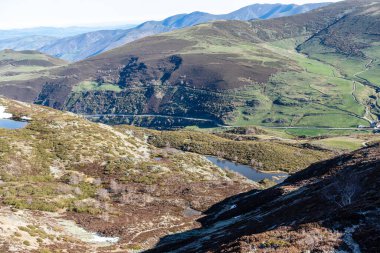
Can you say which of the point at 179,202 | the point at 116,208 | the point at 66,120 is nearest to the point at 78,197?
the point at 116,208

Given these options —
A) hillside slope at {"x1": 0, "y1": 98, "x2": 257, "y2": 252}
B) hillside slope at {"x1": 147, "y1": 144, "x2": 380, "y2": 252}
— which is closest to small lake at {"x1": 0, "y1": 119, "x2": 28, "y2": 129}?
hillside slope at {"x1": 0, "y1": 98, "x2": 257, "y2": 252}

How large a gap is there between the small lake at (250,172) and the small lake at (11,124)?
275 ft

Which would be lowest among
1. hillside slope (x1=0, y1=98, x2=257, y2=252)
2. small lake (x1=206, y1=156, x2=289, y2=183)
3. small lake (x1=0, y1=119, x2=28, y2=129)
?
small lake (x1=206, y1=156, x2=289, y2=183)

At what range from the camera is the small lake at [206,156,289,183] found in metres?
140

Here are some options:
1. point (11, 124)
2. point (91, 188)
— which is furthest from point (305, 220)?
point (11, 124)

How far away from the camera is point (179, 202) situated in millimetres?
65812

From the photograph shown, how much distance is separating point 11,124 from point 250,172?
94.2 m

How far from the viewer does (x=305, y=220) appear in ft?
112

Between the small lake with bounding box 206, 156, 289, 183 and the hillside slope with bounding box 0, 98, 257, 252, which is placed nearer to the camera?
the hillside slope with bounding box 0, 98, 257, 252

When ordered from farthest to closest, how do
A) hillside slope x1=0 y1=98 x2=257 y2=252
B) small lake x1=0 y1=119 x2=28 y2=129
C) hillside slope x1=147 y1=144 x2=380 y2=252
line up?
small lake x1=0 y1=119 x2=28 y2=129
hillside slope x1=0 y1=98 x2=257 y2=252
hillside slope x1=147 y1=144 x2=380 y2=252

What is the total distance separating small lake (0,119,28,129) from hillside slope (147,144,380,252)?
172ft

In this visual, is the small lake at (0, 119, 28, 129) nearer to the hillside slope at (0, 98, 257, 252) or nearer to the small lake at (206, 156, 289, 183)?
the hillside slope at (0, 98, 257, 252)

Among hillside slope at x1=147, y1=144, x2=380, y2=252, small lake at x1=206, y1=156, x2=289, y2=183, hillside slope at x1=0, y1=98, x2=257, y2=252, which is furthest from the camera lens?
small lake at x1=206, y1=156, x2=289, y2=183

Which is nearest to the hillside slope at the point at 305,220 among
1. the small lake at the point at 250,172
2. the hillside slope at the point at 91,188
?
the hillside slope at the point at 91,188
